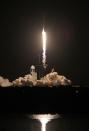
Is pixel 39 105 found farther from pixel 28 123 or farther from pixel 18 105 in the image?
pixel 28 123

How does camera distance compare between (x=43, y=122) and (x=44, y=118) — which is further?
(x=44, y=118)

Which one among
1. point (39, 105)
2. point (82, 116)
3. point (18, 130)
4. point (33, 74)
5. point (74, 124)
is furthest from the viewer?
point (33, 74)

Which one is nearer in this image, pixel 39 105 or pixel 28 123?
pixel 28 123

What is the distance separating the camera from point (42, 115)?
54.6 metres

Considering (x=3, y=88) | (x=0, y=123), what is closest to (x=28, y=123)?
(x=0, y=123)

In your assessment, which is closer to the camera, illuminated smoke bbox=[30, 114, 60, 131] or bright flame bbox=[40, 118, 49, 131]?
bright flame bbox=[40, 118, 49, 131]

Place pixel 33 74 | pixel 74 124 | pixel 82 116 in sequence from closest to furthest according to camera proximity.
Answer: pixel 74 124 < pixel 82 116 < pixel 33 74

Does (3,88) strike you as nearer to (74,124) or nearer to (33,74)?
(33,74)

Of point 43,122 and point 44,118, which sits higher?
point 44,118

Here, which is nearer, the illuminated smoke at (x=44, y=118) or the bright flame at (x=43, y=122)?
the bright flame at (x=43, y=122)

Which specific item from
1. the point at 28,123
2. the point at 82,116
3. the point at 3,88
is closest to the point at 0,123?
the point at 28,123

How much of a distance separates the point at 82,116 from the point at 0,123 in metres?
8.06

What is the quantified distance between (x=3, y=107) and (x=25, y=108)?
1605mm

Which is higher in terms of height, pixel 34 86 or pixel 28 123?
pixel 34 86
